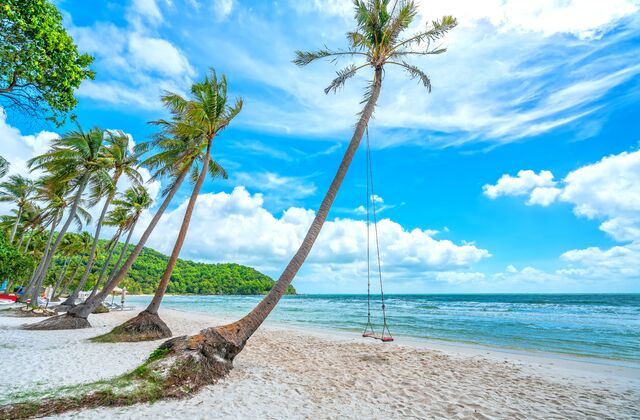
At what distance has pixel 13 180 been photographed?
24.4 m

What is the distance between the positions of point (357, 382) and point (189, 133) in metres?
9.51

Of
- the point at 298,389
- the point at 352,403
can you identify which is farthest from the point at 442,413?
the point at 298,389

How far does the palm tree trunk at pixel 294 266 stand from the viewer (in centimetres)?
675

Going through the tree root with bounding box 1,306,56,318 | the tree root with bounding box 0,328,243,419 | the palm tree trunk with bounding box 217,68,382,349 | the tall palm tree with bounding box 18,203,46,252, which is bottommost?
the tree root with bounding box 1,306,56,318

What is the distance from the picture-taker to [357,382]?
660 centimetres

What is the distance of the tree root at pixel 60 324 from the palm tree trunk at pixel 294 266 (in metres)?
9.30

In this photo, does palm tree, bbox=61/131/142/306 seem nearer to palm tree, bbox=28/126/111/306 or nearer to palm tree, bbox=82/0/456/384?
palm tree, bbox=28/126/111/306

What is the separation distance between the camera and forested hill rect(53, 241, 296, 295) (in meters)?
83.6

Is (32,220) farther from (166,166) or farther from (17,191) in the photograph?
(166,166)

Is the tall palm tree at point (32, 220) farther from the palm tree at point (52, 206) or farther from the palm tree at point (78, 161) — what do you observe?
the palm tree at point (78, 161)

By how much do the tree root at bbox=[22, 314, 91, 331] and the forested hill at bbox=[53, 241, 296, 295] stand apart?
72.3 metres

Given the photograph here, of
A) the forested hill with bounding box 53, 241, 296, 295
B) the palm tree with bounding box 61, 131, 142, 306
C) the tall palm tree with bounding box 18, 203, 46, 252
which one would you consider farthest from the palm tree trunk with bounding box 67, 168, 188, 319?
the forested hill with bounding box 53, 241, 296, 295

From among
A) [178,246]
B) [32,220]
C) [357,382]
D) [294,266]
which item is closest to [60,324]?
[178,246]

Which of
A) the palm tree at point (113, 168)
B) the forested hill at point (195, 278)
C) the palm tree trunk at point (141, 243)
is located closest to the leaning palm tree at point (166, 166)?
the palm tree trunk at point (141, 243)
